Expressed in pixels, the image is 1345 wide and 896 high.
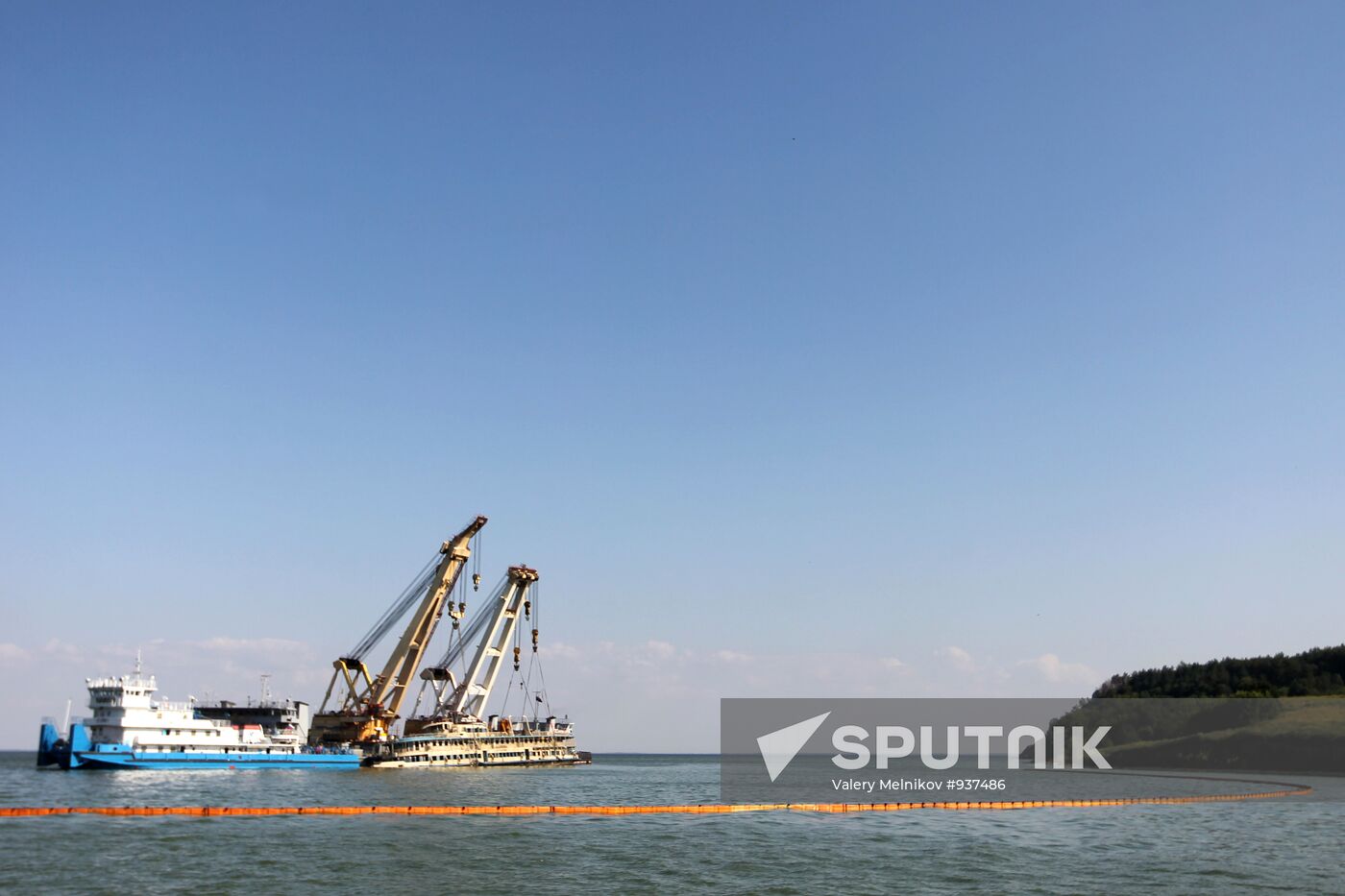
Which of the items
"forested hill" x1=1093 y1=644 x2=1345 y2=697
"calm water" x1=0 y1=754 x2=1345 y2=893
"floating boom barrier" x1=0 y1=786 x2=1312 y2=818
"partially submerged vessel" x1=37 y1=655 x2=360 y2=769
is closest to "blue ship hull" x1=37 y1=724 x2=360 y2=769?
"partially submerged vessel" x1=37 y1=655 x2=360 y2=769

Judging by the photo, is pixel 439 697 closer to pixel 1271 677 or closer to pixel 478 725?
pixel 478 725

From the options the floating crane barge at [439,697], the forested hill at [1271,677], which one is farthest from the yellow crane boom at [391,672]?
the forested hill at [1271,677]

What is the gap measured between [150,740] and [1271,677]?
177770mm

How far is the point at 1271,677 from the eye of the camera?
183m

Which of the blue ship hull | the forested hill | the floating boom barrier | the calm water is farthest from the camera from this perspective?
the forested hill

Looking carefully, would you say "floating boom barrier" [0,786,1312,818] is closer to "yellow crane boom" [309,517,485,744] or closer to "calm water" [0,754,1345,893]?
"calm water" [0,754,1345,893]

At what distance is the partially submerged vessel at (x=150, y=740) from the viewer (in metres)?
92.0

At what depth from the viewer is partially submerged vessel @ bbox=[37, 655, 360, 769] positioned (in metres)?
92.0

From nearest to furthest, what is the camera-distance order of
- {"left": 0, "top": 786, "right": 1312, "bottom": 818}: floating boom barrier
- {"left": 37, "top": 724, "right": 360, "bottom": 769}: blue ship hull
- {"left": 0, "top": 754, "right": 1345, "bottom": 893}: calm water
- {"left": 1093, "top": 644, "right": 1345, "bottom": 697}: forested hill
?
{"left": 0, "top": 754, "right": 1345, "bottom": 893}: calm water → {"left": 0, "top": 786, "right": 1312, "bottom": 818}: floating boom barrier → {"left": 37, "top": 724, "right": 360, "bottom": 769}: blue ship hull → {"left": 1093, "top": 644, "right": 1345, "bottom": 697}: forested hill

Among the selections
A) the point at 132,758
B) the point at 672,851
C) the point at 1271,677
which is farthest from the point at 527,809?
the point at 1271,677

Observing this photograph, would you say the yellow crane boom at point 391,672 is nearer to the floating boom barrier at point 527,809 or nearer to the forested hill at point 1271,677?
the floating boom barrier at point 527,809

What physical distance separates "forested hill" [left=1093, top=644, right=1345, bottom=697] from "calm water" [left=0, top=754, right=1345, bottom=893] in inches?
4546

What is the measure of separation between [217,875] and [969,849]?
33355 mm

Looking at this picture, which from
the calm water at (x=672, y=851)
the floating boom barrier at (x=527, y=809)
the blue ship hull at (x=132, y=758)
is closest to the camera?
the calm water at (x=672, y=851)
